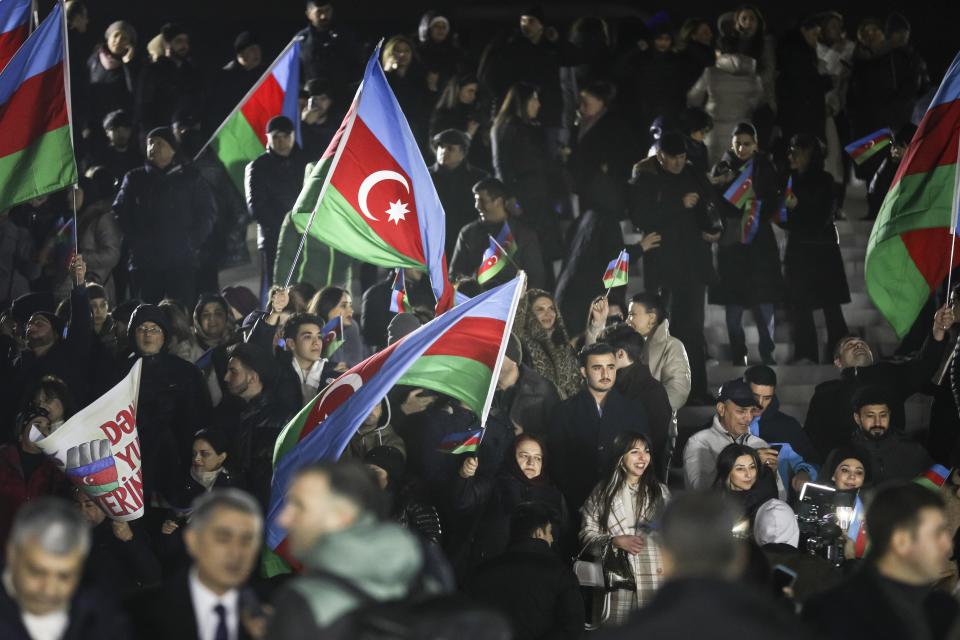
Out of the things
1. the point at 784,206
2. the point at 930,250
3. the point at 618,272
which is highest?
the point at 930,250

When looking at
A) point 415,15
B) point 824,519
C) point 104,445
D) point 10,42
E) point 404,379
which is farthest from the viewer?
point 415,15

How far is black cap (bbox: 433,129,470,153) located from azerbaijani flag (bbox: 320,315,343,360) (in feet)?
7.52

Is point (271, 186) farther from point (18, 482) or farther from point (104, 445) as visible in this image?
point (104, 445)

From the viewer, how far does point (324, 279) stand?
1291 centimetres

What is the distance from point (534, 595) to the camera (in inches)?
318

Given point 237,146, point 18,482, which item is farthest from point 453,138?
point 18,482

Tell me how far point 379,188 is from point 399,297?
5.48 feet

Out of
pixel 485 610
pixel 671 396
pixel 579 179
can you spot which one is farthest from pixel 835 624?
pixel 579 179

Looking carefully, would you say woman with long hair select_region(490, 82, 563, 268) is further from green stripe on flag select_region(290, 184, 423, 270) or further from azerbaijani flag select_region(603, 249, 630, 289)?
green stripe on flag select_region(290, 184, 423, 270)

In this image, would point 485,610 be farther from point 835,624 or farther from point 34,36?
point 34,36

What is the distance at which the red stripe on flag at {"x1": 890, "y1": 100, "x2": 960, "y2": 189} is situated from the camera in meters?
9.98

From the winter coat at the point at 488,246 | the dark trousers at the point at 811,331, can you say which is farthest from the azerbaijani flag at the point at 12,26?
the dark trousers at the point at 811,331

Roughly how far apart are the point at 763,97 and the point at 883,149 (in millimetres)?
1631

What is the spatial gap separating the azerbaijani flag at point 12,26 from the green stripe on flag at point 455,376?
421 cm
